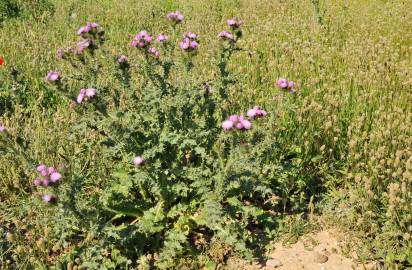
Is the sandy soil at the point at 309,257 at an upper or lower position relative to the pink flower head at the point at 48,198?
lower

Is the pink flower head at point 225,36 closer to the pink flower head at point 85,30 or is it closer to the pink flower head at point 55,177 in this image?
the pink flower head at point 85,30

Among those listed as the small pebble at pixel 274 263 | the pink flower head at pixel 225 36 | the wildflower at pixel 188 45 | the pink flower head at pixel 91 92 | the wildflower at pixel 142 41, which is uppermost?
the pink flower head at pixel 225 36

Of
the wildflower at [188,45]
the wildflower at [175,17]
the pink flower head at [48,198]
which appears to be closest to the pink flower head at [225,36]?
the wildflower at [188,45]

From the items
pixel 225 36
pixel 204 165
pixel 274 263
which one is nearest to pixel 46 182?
pixel 204 165

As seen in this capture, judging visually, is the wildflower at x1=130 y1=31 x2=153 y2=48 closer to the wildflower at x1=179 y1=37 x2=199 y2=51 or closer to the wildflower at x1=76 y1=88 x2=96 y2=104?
the wildflower at x1=179 y1=37 x2=199 y2=51

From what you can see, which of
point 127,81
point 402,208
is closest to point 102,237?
point 127,81

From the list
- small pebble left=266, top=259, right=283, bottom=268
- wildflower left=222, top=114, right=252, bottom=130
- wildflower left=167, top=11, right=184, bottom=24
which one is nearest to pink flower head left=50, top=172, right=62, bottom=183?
wildflower left=222, top=114, right=252, bottom=130

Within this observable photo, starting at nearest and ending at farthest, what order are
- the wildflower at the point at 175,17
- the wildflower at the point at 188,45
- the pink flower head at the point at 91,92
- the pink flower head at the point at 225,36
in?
1. the pink flower head at the point at 91,92
2. the wildflower at the point at 188,45
3. the pink flower head at the point at 225,36
4. the wildflower at the point at 175,17

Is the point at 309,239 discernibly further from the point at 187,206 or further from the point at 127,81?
the point at 127,81

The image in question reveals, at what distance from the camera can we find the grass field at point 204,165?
2928mm

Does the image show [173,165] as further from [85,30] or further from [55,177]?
[85,30]

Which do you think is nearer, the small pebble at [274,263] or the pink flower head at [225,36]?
the small pebble at [274,263]

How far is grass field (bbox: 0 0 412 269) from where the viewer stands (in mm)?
2928

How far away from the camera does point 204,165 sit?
3.40 meters
